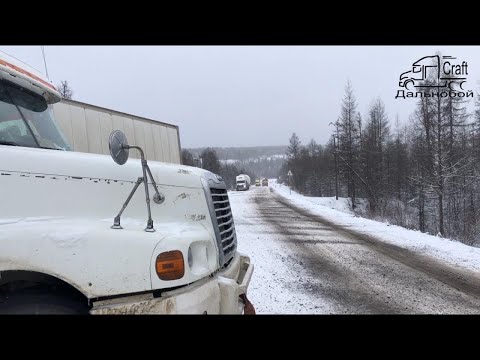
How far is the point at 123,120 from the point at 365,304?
Answer: 4.39 meters

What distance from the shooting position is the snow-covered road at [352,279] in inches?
212

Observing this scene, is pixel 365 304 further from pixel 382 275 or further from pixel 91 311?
pixel 91 311

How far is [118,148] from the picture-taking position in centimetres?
254

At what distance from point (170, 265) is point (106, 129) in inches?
131

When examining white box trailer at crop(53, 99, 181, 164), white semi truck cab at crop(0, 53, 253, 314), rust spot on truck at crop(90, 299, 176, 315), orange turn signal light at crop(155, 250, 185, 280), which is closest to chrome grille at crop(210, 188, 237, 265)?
white semi truck cab at crop(0, 53, 253, 314)

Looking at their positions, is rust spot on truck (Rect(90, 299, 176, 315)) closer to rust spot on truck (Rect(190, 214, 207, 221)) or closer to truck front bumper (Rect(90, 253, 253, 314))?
truck front bumper (Rect(90, 253, 253, 314))

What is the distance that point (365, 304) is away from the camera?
213 inches

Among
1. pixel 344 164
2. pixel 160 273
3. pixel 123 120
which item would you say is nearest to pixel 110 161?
pixel 160 273

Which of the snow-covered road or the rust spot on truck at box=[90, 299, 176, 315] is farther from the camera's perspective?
the snow-covered road

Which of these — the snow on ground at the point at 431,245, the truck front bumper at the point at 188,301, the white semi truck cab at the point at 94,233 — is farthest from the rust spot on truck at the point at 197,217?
the snow on ground at the point at 431,245

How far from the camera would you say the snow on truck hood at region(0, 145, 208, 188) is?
2379mm

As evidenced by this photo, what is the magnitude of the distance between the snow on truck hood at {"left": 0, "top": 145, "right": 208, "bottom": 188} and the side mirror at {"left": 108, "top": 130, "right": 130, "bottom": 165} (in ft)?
0.55
